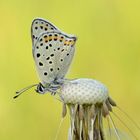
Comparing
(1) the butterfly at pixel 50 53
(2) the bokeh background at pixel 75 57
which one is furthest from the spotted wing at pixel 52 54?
(2) the bokeh background at pixel 75 57

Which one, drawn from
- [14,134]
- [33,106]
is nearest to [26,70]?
[33,106]

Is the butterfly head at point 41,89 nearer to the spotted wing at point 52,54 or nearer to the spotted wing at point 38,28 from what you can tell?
the spotted wing at point 52,54

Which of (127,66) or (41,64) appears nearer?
(41,64)

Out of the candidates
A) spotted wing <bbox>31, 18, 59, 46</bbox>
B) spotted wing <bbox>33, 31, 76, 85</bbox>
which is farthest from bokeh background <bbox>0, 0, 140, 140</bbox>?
spotted wing <bbox>31, 18, 59, 46</bbox>

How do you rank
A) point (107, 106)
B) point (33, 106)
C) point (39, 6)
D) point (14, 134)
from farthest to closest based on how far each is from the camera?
point (39, 6) < point (33, 106) < point (14, 134) < point (107, 106)

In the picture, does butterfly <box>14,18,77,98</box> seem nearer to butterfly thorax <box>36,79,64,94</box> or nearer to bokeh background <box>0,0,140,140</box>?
butterfly thorax <box>36,79,64,94</box>

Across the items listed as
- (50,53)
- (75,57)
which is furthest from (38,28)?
(75,57)

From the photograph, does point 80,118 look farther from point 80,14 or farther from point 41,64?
point 80,14
